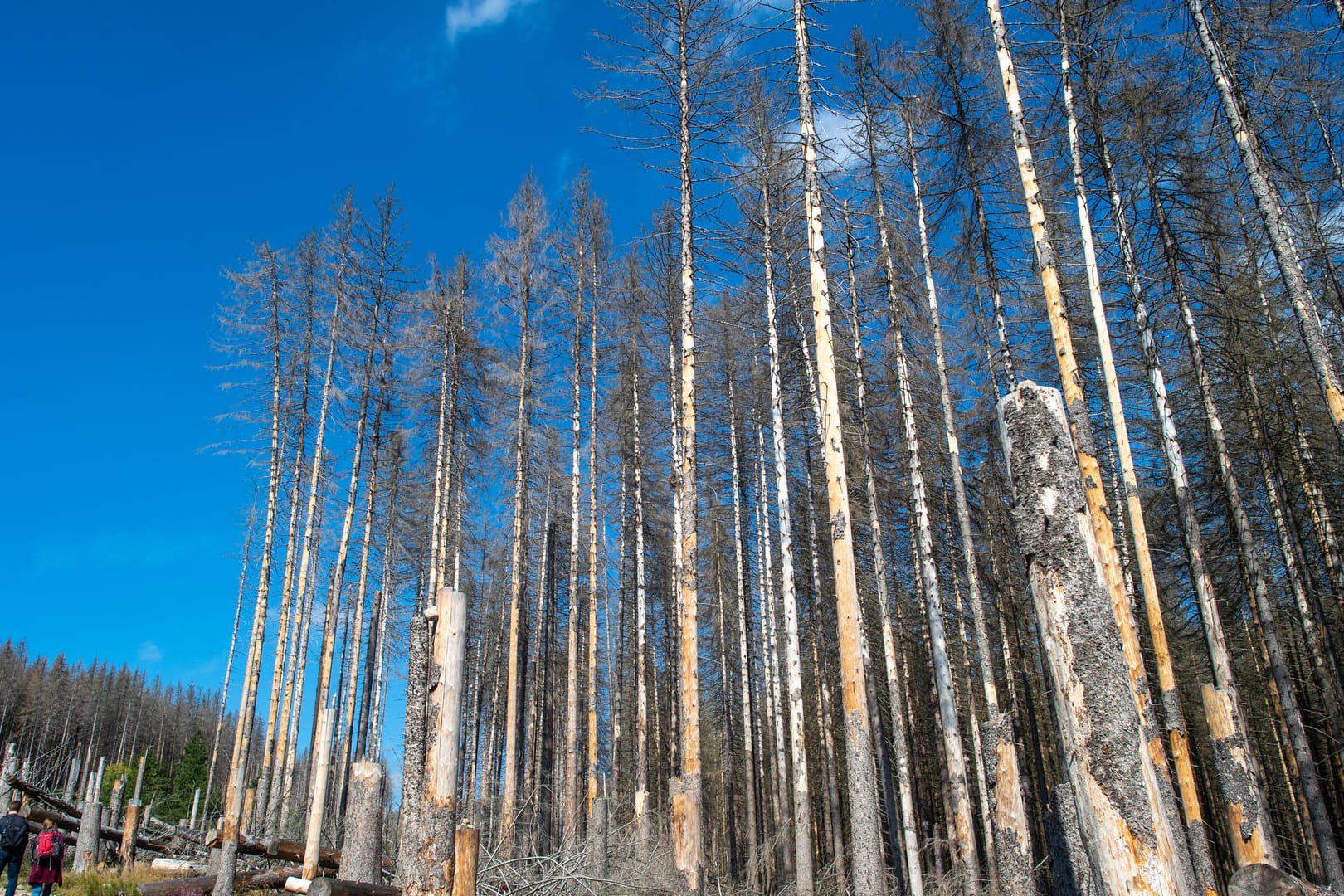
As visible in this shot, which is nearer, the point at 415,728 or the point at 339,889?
the point at 339,889

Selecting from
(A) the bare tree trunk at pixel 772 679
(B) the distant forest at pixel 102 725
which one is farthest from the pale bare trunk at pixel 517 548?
(B) the distant forest at pixel 102 725

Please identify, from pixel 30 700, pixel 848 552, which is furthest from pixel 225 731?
pixel 848 552

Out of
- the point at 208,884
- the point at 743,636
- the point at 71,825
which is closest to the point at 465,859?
the point at 208,884

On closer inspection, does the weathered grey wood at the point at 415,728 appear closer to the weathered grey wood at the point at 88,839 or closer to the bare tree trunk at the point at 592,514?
the bare tree trunk at the point at 592,514

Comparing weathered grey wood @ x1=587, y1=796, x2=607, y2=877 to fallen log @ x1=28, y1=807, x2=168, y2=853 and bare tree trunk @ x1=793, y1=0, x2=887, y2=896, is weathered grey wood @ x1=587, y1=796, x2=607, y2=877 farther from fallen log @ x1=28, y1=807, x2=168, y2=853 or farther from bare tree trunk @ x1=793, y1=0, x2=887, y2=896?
fallen log @ x1=28, y1=807, x2=168, y2=853

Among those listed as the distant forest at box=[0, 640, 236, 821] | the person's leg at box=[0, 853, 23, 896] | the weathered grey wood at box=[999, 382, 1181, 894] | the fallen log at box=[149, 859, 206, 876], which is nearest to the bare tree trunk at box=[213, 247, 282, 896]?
the fallen log at box=[149, 859, 206, 876]

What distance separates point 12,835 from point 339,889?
8.78 metres

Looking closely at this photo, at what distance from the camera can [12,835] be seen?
1048 centimetres

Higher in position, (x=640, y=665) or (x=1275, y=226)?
(x=1275, y=226)

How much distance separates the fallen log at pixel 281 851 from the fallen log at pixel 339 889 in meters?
7.18

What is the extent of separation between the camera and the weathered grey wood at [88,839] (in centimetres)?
1322

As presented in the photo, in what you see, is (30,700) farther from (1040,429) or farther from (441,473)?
(1040,429)

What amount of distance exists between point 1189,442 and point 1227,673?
629cm

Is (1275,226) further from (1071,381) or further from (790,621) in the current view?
(790,621)
